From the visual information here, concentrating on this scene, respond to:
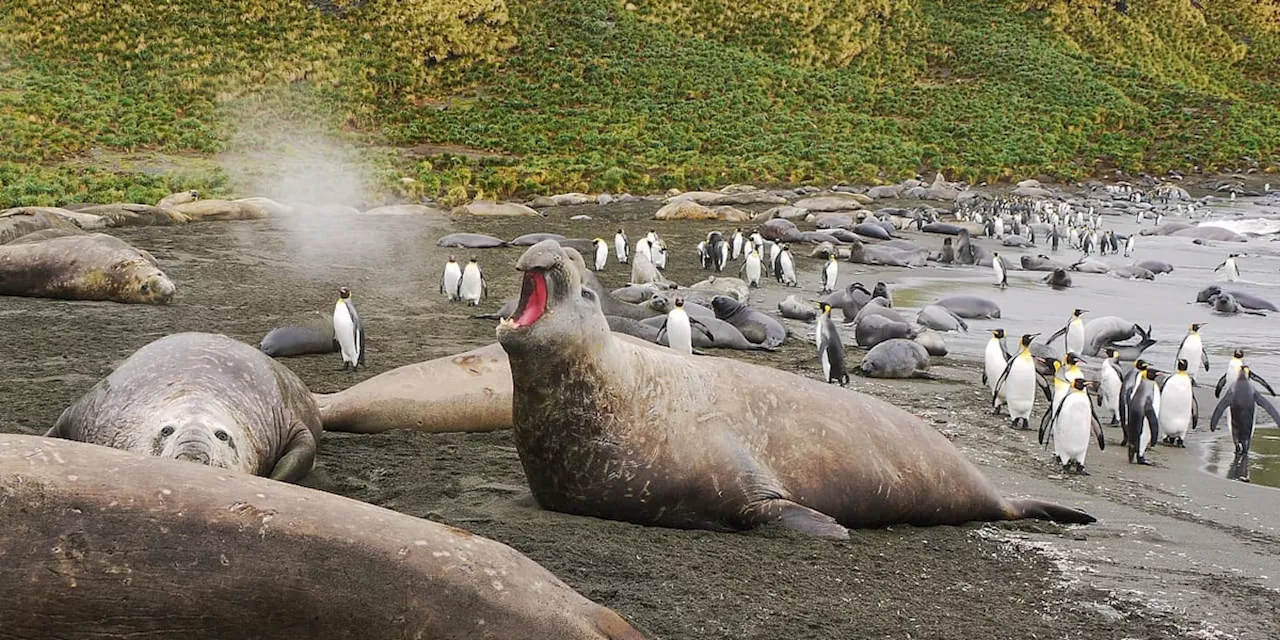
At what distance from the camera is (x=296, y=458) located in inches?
206

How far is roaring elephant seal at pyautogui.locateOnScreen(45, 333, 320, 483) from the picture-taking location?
178 inches

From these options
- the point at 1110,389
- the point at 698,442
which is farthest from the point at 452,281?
the point at 698,442

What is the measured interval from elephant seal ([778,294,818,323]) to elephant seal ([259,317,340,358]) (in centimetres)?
605

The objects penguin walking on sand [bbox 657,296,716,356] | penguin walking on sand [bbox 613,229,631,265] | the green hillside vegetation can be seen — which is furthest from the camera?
the green hillside vegetation

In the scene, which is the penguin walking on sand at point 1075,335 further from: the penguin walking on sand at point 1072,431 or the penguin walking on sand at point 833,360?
the penguin walking on sand at point 1072,431

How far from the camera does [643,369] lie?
16.0ft

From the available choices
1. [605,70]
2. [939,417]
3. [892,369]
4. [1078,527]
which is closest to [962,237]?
[892,369]

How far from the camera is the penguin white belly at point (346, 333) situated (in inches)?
340

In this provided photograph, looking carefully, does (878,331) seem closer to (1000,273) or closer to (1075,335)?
(1075,335)

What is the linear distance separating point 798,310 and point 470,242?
7.58 metres

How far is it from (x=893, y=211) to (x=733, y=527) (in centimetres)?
2529

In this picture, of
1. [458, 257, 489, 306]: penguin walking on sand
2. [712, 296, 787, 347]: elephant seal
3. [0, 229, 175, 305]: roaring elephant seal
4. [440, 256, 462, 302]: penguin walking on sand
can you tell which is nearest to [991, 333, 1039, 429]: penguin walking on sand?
[712, 296, 787, 347]: elephant seal

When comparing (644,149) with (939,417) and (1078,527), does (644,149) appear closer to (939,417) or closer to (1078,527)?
(939,417)

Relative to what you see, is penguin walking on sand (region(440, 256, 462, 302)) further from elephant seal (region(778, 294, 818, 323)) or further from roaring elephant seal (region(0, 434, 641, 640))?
roaring elephant seal (region(0, 434, 641, 640))
